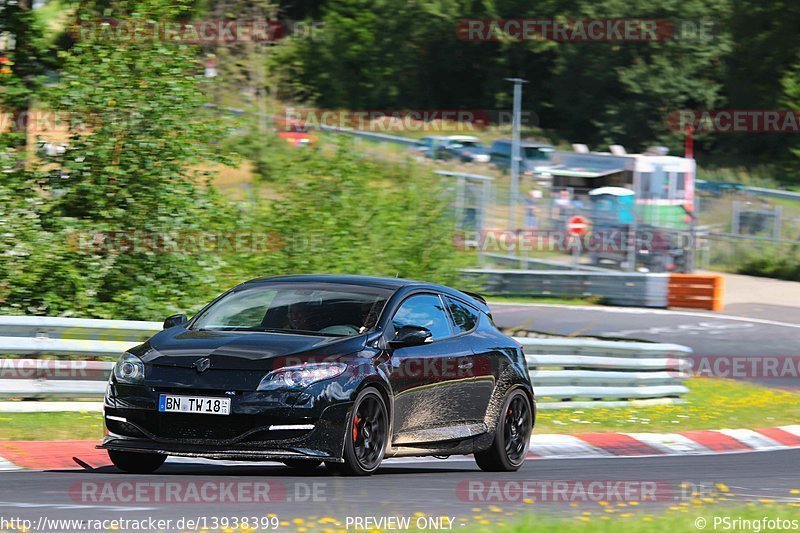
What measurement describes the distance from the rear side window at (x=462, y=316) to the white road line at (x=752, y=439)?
17.3 ft

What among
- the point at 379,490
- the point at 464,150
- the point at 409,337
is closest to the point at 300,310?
the point at 409,337

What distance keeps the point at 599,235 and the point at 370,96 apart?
4634 centimetres

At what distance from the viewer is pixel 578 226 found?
3391 cm

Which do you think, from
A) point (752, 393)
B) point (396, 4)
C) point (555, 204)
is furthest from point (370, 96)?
point (752, 393)

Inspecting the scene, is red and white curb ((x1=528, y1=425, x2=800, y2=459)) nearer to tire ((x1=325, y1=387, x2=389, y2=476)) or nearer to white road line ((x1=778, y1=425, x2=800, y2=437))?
white road line ((x1=778, y1=425, x2=800, y2=437))

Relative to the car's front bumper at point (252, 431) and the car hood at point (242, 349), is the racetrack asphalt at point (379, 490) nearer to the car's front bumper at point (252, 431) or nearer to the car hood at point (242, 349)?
the car's front bumper at point (252, 431)

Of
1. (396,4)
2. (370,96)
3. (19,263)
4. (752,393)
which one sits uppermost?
(396,4)

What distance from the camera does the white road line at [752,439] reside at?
14.5m

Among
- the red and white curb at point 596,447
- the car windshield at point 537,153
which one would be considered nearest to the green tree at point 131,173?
the red and white curb at point 596,447

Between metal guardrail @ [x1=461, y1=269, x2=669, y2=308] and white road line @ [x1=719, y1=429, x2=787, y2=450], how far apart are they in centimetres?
1792

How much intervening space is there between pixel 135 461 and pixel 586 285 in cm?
2600

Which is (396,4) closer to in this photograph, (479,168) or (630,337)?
(479,168)

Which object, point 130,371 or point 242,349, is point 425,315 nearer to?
point 242,349

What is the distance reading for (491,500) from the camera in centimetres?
804
